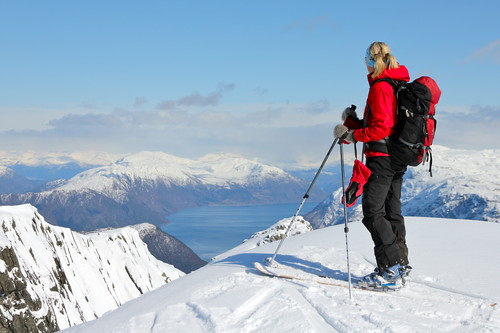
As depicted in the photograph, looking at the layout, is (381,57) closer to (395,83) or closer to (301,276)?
(395,83)

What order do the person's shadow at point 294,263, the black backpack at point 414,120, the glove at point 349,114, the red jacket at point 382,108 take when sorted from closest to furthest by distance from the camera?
the black backpack at point 414,120, the red jacket at point 382,108, the glove at point 349,114, the person's shadow at point 294,263

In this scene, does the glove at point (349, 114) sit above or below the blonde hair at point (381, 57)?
below

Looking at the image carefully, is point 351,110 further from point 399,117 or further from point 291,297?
point 291,297

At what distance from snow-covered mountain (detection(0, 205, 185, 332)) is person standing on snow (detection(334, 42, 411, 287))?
198 ft

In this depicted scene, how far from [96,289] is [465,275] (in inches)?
3494

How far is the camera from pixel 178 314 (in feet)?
21.0

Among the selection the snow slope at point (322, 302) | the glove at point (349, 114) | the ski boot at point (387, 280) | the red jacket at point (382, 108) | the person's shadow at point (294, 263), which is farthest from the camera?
the person's shadow at point (294, 263)

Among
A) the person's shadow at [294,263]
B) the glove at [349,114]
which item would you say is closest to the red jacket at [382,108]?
the glove at [349,114]

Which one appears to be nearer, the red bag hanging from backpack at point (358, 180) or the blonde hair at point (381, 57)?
the blonde hair at point (381, 57)

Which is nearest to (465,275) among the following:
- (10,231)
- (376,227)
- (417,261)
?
(417,261)

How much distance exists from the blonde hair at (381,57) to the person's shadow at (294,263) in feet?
12.4

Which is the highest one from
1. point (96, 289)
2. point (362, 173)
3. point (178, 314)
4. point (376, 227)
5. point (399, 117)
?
point (399, 117)

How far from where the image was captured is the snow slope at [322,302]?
5.75 meters

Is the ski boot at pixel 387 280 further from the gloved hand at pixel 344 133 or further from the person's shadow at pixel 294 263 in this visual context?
the gloved hand at pixel 344 133
